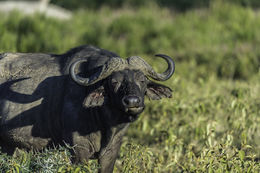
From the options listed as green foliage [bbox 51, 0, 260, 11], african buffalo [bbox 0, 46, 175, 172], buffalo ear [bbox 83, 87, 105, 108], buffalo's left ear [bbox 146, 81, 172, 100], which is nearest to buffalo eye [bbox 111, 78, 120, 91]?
african buffalo [bbox 0, 46, 175, 172]

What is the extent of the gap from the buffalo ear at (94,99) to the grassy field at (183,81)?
0.46 metres

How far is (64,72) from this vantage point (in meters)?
4.42

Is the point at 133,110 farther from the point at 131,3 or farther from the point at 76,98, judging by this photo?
the point at 131,3

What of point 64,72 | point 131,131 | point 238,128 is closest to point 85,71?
point 64,72

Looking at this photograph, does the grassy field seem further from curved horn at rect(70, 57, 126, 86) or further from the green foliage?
the green foliage

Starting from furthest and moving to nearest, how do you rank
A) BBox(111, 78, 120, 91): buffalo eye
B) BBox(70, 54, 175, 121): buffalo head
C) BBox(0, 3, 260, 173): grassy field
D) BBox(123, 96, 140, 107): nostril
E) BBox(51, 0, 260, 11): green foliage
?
BBox(51, 0, 260, 11): green foliage → BBox(0, 3, 260, 173): grassy field → BBox(111, 78, 120, 91): buffalo eye → BBox(70, 54, 175, 121): buffalo head → BBox(123, 96, 140, 107): nostril

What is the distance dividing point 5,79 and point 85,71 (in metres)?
0.89

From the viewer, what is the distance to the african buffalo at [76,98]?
3875 mm

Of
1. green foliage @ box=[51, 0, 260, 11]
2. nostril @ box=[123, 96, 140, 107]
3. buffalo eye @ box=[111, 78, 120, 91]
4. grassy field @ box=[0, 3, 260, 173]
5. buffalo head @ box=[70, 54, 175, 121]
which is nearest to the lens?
nostril @ box=[123, 96, 140, 107]

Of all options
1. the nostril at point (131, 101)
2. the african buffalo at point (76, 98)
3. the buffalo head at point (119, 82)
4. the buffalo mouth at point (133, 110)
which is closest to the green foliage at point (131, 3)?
the african buffalo at point (76, 98)

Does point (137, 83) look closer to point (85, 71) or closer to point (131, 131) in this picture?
point (85, 71)

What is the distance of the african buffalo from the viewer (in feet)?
12.7

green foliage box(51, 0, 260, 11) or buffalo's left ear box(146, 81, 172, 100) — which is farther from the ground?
buffalo's left ear box(146, 81, 172, 100)

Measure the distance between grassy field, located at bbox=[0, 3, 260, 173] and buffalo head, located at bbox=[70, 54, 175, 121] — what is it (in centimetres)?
52
